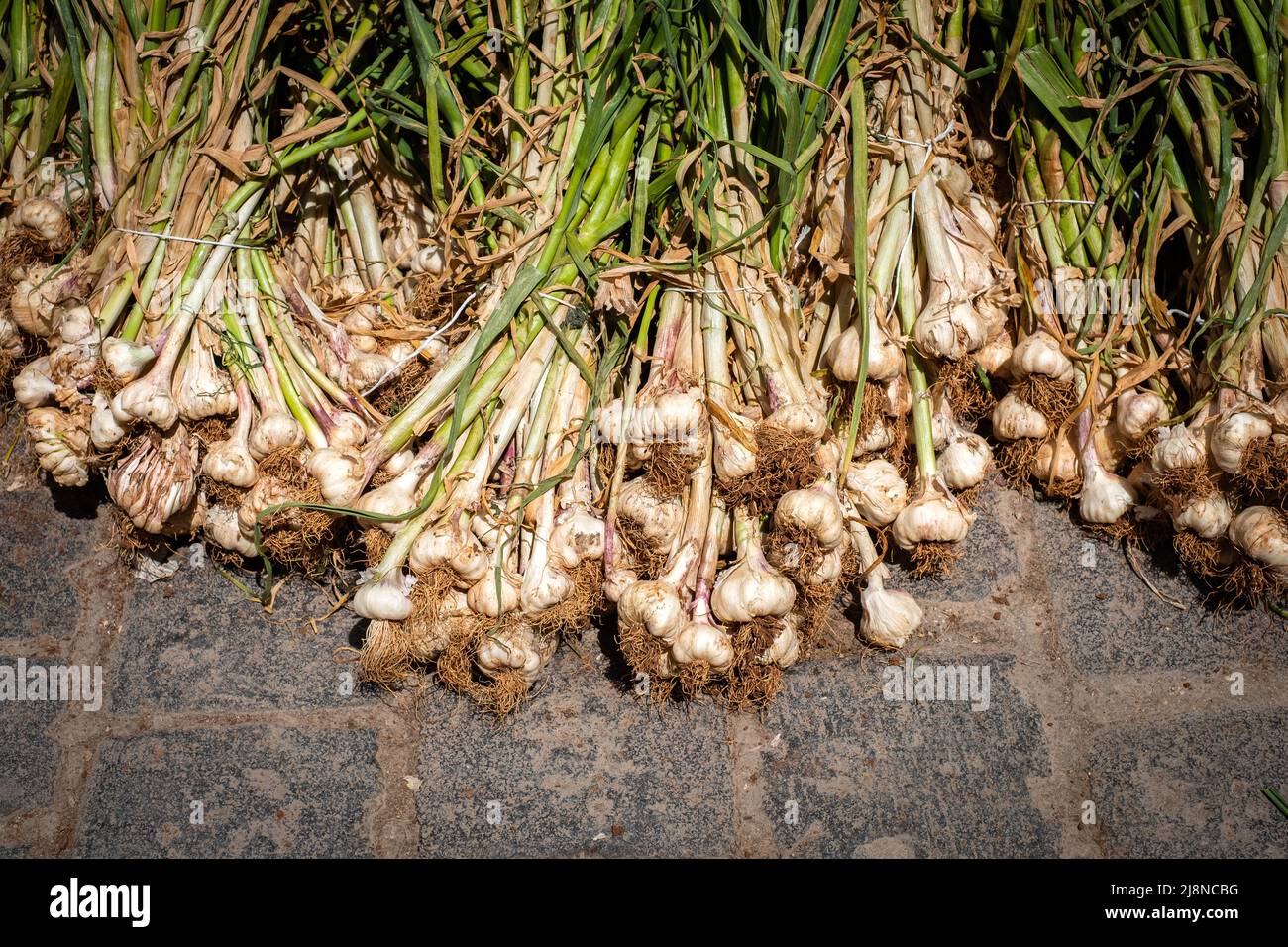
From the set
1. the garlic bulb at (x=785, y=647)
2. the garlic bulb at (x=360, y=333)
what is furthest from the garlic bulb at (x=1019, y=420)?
the garlic bulb at (x=360, y=333)

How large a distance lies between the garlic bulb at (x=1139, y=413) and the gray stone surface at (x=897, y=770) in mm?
451

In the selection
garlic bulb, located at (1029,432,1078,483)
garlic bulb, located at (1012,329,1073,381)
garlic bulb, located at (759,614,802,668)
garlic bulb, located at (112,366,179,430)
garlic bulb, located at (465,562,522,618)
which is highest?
garlic bulb, located at (1012,329,1073,381)

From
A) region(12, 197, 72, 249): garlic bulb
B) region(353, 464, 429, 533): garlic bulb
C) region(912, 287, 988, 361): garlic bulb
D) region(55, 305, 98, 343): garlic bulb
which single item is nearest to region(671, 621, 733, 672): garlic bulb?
region(353, 464, 429, 533): garlic bulb

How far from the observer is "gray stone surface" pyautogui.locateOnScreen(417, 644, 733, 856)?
5.13ft

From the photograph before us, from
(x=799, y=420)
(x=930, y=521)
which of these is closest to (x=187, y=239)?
(x=799, y=420)

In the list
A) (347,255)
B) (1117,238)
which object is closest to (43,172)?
(347,255)

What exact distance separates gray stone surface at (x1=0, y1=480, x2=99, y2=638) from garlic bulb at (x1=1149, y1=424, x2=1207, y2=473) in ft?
6.27

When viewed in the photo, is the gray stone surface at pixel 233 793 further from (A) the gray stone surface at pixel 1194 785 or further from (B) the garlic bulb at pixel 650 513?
(A) the gray stone surface at pixel 1194 785

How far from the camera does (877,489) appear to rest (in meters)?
1.54

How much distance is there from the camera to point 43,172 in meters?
A: 1.72

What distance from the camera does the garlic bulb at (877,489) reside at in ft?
5.07

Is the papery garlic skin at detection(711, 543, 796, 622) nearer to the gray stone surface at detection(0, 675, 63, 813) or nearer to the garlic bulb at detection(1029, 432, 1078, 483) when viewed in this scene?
the garlic bulb at detection(1029, 432, 1078, 483)

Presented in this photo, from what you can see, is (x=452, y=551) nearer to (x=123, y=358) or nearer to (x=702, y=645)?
(x=702, y=645)

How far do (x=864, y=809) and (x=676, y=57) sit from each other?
1.29 m
